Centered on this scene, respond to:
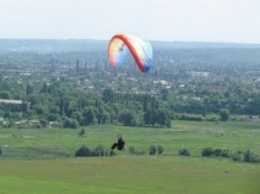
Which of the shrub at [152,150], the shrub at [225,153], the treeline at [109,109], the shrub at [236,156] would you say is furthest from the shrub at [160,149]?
the treeline at [109,109]

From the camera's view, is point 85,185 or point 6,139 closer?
point 85,185

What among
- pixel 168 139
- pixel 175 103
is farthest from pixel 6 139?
pixel 175 103

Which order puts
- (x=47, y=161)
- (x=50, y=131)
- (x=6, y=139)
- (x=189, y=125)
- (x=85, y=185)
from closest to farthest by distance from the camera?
(x=85, y=185)
(x=47, y=161)
(x=6, y=139)
(x=50, y=131)
(x=189, y=125)

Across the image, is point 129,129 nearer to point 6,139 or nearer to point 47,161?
point 6,139

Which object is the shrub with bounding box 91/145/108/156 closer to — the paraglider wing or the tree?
the paraglider wing

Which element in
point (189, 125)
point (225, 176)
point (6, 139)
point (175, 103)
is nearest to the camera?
point (225, 176)

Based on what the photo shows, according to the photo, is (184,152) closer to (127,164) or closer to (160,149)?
(160,149)

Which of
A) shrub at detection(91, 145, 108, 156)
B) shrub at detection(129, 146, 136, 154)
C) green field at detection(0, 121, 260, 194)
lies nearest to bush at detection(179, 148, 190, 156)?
green field at detection(0, 121, 260, 194)

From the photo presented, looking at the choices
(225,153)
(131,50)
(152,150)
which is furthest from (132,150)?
(131,50)
